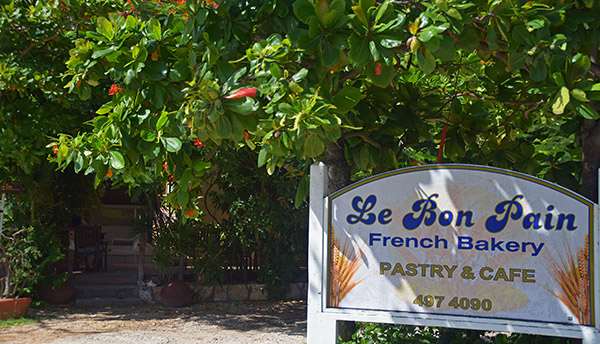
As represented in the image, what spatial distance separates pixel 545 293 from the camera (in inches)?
123

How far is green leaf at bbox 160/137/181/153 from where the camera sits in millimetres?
3314

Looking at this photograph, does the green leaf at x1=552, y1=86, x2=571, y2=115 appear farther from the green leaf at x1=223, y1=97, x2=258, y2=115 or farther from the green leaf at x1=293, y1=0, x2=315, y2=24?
the green leaf at x1=223, y1=97, x2=258, y2=115

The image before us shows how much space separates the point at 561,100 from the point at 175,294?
8.19 metres

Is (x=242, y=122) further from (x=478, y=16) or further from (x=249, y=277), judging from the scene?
(x=249, y=277)

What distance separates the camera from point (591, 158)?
12.2ft

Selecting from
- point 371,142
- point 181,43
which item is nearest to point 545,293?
point 371,142

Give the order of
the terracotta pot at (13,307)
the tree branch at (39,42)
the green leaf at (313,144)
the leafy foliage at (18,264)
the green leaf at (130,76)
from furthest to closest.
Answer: the leafy foliage at (18,264)
the terracotta pot at (13,307)
the tree branch at (39,42)
the green leaf at (130,76)
the green leaf at (313,144)

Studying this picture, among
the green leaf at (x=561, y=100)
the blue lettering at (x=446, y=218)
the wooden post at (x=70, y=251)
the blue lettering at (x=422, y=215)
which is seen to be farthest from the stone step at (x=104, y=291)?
the green leaf at (x=561, y=100)

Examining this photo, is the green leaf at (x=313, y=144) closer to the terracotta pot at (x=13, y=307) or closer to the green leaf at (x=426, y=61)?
the green leaf at (x=426, y=61)

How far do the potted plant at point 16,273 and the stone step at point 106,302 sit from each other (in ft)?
3.39

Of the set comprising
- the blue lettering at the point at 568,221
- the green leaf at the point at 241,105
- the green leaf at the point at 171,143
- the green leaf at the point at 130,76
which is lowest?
the blue lettering at the point at 568,221

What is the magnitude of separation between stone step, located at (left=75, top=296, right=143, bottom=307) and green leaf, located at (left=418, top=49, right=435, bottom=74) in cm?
857

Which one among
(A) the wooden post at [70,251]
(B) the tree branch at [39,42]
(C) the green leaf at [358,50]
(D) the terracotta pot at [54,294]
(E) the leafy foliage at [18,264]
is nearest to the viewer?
(C) the green leaf at [358,50]

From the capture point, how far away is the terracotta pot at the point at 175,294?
9961 millimetres
